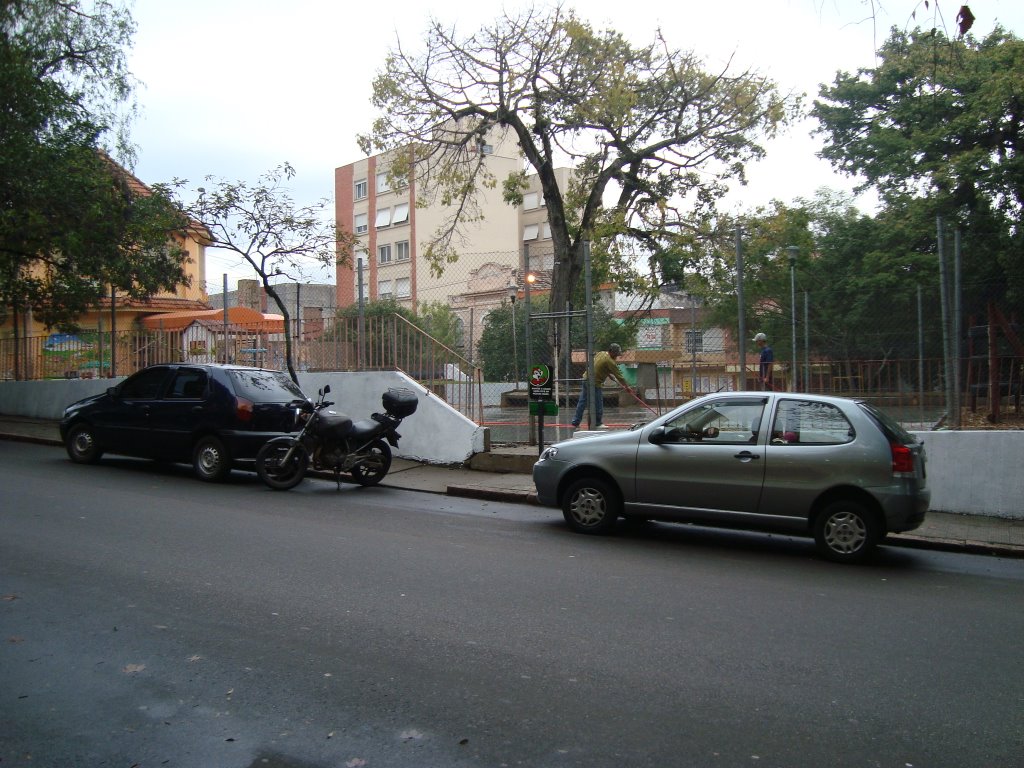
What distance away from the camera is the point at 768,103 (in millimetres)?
20906

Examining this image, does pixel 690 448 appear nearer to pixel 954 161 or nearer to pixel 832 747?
pixel 832 747

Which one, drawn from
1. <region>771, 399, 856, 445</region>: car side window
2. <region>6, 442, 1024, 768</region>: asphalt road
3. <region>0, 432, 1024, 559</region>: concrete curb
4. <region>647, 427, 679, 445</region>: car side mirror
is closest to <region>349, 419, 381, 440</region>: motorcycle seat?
<region>0, 432, 1024, 559</region>: concrete curb

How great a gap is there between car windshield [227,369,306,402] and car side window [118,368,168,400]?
130 cm

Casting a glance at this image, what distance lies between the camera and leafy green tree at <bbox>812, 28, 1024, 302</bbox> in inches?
915

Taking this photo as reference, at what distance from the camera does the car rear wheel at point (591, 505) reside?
8.70 meters

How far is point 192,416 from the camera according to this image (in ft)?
39.0

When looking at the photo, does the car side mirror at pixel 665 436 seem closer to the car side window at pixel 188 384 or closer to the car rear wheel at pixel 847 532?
the car rear wheel at pixel 847 532

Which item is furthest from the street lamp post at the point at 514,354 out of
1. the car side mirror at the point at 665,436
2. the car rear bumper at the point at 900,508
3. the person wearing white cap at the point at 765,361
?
the car rear bumper at the point at 900,508

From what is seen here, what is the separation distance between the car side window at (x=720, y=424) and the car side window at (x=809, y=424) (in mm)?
210

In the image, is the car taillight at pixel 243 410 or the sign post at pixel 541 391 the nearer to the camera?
the car taillight at pixel 243 410

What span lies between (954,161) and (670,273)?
32.4 ft

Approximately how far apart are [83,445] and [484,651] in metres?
10.5

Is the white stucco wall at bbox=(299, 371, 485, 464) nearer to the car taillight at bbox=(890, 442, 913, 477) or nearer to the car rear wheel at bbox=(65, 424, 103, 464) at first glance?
the car rear wheel at bbox=(65, 424, 103, 464)

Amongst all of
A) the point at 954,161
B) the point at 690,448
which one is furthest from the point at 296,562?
the point at 954,161
